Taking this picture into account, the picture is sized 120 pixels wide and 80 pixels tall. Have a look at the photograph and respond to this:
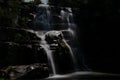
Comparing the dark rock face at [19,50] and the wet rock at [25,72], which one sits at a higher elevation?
the dark rock face at [19,50]

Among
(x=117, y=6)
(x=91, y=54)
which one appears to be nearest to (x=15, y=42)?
(x=91, y=54)

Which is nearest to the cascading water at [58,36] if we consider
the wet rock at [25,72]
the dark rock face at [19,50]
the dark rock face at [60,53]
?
the dark rock face at [60,53]

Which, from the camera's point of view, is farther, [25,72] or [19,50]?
[19,50]

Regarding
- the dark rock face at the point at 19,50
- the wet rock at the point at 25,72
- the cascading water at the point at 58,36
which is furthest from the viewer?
the cascading water at the point at 58,36

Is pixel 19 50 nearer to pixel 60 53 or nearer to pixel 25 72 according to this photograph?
pixel 25 72

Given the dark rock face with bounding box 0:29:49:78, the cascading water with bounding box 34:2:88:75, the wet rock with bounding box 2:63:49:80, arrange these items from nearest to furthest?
the wet rock with bounding box 2:63:49:80
the dark rock face with bounding box 0:29:49:78
the cascading water with bounding box 34:2:88:75

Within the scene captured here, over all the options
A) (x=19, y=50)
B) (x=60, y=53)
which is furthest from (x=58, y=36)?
(x=19, y=50)

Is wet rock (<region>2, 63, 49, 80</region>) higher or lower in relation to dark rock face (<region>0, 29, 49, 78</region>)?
lower

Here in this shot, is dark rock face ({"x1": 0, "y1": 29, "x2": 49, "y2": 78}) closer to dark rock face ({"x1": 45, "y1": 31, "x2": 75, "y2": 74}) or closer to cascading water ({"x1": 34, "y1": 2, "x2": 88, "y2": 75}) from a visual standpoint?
cascading water ({"x1": 34, "y1": 2, "x2": 88, "y2": 75})

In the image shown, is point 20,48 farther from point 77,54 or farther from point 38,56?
point 77,54

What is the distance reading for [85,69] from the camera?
69.9 feet

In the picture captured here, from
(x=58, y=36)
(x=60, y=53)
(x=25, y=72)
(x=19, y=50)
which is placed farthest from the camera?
(x=58, y=36)

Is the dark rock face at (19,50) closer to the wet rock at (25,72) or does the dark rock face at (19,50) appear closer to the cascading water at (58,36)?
the cascading water at (58,36)

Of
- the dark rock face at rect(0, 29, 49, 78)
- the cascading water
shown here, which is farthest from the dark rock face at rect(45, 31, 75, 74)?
the dark rock face at rect(0, 29, 49, 78)
